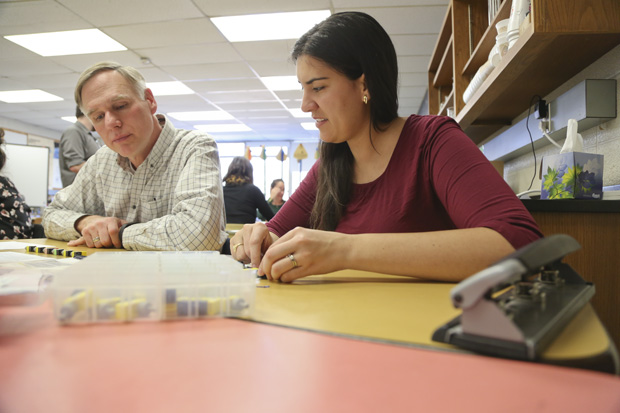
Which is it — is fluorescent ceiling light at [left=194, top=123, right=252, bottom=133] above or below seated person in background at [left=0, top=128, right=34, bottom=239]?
above

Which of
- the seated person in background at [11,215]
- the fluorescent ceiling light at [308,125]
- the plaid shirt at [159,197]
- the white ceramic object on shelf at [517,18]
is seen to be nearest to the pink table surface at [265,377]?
the plaid shirt at [159,197]

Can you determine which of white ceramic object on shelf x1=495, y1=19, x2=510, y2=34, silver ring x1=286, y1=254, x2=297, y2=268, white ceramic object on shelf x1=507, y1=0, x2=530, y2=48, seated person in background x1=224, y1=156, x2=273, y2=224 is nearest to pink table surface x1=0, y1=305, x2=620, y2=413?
silver ring x1=286, y1=254, x2=297, y2=268

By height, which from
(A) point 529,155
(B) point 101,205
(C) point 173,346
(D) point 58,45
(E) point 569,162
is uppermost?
(D) point 58,45

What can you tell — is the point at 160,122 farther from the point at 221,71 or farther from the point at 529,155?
the point at 221,71

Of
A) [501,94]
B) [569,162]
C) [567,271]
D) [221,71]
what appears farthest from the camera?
[221,71]

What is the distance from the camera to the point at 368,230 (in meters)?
1.08

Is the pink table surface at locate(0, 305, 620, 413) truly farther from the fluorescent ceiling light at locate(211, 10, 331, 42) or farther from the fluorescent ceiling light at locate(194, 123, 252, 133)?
the fluorescent ceiling light at locate(194, 123, 252, 133)

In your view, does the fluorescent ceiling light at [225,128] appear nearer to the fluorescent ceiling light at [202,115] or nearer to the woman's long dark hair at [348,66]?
the fluorescent ceiling light at [202,115]

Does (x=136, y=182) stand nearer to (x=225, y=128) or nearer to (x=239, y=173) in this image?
(x=239, y=173)

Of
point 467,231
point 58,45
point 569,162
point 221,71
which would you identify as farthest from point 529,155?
point 58,45

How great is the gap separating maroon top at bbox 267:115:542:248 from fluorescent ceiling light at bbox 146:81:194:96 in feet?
16.5

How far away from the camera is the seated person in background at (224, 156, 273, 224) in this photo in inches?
146

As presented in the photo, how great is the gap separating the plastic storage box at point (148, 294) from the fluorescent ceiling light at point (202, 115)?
23.1 ft

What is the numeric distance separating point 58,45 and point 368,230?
4.60m
